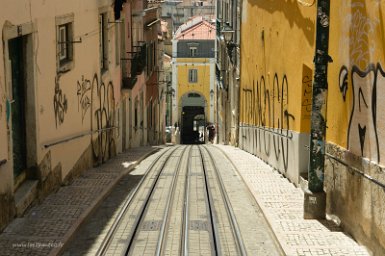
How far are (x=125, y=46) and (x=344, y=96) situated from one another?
14887mm

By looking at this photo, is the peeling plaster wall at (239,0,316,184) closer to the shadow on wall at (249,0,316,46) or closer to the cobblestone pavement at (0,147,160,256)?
the shadow on wall at (249,0,316,46)

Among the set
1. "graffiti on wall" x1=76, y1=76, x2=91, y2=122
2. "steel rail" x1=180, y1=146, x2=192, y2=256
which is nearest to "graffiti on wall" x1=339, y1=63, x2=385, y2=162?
"steel rail" x1=180, y1=146, x2=192, y2=256

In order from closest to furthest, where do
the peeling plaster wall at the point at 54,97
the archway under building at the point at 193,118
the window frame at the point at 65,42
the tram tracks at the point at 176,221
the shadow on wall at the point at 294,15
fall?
1. the tram tracks at the point at 176,221
2. the peeling plaster wall at the point at 54,97
3. the shadow on wall at the point at 294,15
4. the window frame at the point at 65,42
5. the archway under building at the point at 193,118

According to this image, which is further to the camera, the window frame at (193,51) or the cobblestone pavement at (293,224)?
the window frame at (193,51)

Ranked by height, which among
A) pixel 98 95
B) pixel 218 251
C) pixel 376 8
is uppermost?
pixel 376 8

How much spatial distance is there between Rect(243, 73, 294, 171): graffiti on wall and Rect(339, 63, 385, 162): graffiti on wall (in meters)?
4.31

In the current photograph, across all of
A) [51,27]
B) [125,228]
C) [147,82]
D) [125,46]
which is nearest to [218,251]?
[125,228]

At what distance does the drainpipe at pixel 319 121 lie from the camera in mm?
9648

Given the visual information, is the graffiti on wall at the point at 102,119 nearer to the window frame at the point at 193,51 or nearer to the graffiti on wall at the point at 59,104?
the graffiti on wall at the point at 59,104

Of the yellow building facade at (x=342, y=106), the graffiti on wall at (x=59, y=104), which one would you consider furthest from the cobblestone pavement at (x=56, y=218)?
the yellow building facade at (x=342, y=106)

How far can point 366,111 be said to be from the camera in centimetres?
839

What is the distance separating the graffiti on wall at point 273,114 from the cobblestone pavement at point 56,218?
380cm

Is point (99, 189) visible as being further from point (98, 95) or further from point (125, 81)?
point (125, 81)

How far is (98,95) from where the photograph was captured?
1653cm
